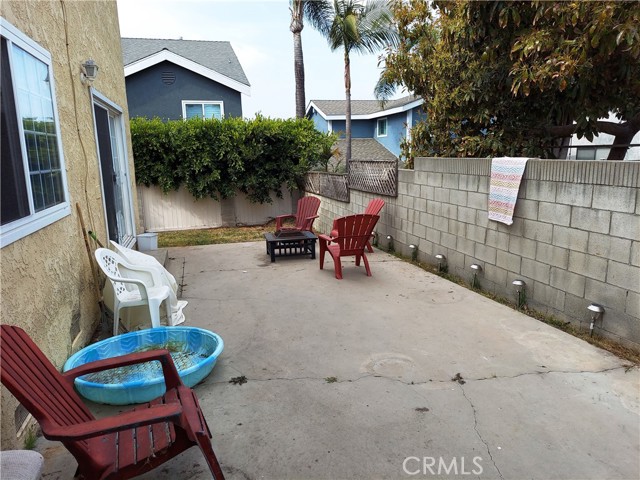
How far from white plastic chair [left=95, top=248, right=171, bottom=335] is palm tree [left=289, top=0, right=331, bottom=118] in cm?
1113

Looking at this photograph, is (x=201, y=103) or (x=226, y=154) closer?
(x=226, y=154)

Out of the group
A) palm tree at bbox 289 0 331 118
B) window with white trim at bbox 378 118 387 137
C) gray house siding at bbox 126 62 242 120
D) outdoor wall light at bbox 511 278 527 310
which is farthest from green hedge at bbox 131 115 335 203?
window with white trim at bbox 378 118 387 137

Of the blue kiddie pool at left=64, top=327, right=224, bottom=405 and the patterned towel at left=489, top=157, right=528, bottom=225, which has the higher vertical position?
the patterned towel at left=489, top=157, right=528, bottom=225

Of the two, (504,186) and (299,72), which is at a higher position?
(299,72)

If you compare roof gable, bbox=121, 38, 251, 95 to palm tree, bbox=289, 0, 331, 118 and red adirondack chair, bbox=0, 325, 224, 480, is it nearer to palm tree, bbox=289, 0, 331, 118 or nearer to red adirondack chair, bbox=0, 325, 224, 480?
palm tree, bbox=289, 0, 331, 118

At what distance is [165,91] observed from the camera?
1333cm

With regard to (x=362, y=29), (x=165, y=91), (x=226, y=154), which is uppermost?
(x=362, y=29)

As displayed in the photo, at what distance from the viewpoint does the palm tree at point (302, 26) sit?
14.1 m

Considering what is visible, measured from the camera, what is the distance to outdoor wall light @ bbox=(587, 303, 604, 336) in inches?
133

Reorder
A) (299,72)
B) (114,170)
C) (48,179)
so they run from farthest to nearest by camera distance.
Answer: (299,72)
(114,170)
(48,179)

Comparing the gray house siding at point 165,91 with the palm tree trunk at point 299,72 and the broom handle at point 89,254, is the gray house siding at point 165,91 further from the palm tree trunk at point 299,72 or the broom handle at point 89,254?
the broom handle at point 89,254

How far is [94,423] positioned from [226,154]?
8.96 metres

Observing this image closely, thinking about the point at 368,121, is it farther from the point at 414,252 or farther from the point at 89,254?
the point at 89,254

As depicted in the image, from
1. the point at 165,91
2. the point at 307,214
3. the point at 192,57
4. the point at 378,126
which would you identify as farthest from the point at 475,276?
the point at 378,126
